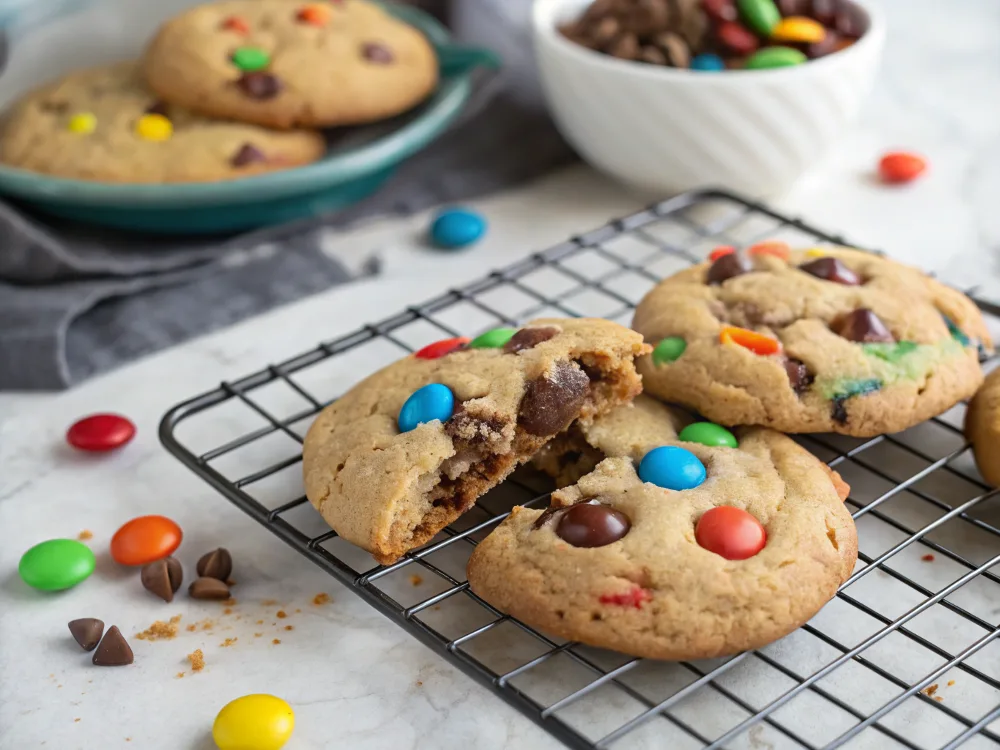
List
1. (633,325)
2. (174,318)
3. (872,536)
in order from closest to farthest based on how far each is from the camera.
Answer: (872,536) → (633,325) → (174,318)

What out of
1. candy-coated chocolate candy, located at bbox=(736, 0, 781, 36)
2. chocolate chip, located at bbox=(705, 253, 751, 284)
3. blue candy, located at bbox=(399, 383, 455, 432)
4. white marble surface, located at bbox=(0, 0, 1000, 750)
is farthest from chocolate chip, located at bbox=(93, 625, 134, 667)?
candy-coated chocolate candy, located at bbox=(736, 0, 781, 36)

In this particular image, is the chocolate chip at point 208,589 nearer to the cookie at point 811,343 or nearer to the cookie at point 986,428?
the cookie at point 811,343

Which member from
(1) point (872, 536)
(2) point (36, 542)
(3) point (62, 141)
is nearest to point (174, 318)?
(3) point (62, 141)

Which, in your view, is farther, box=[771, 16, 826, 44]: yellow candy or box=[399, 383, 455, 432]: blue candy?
box=[771, 16, 826, 44]: yellow candy

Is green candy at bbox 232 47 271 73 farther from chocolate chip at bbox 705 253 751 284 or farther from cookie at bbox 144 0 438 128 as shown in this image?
chocolate chip at bbox 705 253 751 284

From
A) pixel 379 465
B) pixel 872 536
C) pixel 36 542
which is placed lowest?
pixel 36 542

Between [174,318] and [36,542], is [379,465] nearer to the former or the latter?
[36,542]
